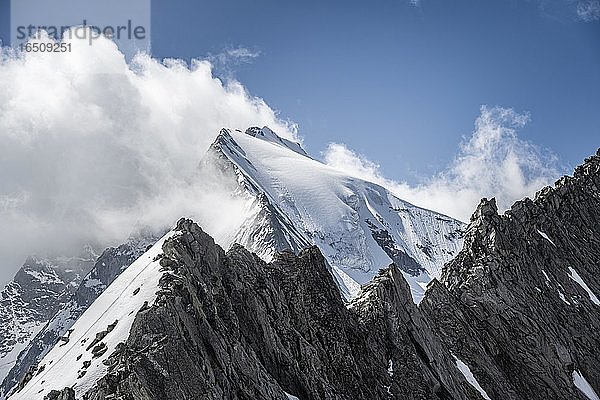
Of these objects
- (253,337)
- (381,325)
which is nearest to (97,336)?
(253,337)

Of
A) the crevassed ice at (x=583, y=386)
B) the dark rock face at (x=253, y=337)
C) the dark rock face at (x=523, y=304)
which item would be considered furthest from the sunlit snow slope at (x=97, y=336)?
the crevassed ice at (x=583, y=386)

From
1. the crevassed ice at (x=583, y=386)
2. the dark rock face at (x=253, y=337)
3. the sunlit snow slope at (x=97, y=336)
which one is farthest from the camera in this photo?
the crevassed ice at (x=583, y=386)

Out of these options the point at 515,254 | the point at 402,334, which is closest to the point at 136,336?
the point at 402,334

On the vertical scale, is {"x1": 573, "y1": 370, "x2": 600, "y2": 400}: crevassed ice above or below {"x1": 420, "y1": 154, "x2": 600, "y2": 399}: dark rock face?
below

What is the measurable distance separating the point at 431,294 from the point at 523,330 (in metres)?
9.14

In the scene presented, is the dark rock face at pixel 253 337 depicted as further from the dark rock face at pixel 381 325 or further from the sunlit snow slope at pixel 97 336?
the sunlit snow slope at pixel 97 336

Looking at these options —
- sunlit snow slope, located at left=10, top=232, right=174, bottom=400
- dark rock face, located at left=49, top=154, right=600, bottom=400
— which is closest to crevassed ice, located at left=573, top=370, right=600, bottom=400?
dark rock face, located at left=49, top=154, right=600, bottom=400

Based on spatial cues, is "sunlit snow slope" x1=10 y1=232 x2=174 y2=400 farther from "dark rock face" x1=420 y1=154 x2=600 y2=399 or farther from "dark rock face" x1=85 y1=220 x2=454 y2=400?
"dark rock face" x1=420 y1=154 x2=600 y2=399

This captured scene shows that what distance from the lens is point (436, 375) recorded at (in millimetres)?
49781

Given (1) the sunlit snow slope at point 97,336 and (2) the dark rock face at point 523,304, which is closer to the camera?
(1) the sunlit snow slope at point 97,336

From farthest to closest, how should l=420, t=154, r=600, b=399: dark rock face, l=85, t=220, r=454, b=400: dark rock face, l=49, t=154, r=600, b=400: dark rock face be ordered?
l=420, t=154, r=600, b=399: dark rock face
l=49, t=154, r=600, b=400: dark rock face
l=85, t=220, r=454, b=400: dark rock face

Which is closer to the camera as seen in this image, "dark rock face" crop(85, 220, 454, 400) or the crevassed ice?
"dark rock face" crop(85, 220, 454, 400)

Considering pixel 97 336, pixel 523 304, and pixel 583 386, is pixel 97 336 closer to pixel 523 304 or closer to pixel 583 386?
pixel 523 304

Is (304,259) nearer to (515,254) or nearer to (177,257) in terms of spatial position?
(177,257)
